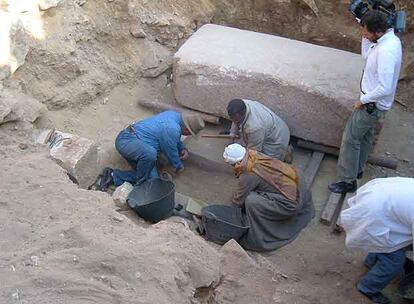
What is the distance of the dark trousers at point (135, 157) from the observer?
22.1 feet

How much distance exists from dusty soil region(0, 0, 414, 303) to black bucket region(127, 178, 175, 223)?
135 millimetres

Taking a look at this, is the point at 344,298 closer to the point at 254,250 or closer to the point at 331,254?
the point at 331,254

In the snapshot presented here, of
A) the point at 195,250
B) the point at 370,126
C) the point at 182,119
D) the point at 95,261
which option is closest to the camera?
the point at 95,261

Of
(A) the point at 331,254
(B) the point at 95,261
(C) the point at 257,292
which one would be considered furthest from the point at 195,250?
(A) the point at 331,254

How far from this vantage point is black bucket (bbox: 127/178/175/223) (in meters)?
6.21

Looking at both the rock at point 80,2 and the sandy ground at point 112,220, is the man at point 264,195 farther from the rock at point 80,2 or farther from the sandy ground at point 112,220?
the rock at point 80,2

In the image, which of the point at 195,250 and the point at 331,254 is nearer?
the point at 195,250

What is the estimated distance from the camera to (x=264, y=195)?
20.1 feet

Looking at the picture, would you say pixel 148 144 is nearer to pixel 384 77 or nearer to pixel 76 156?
pixel 76 156

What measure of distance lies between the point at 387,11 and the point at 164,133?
2.78 metres

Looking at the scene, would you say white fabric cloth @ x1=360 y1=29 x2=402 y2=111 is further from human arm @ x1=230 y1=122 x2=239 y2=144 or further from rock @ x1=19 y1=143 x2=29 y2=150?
rock @ x1=19 y1=143 x2=29 y2=150

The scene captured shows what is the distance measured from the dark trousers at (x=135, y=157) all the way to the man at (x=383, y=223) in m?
2.58

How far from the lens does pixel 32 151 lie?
19.3 feet

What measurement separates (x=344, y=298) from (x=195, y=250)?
1.50 metres
